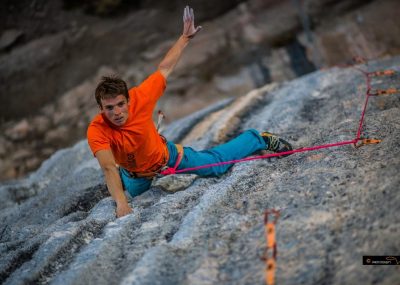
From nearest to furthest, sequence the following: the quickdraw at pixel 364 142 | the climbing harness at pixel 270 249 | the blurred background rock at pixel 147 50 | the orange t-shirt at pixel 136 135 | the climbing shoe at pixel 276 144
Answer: the climbing harness at pixel 270 249 < the orange t-shirt at pixel 136 135 < the quickdraw at pixel 364 142 < the climbing shoe at pixel 276 144 < the blurred background rock at pixel 147 50

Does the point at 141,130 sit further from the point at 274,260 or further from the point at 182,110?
the point at 182,110

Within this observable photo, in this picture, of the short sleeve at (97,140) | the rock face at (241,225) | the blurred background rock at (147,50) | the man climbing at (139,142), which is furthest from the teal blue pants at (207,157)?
the blurred background rock at (147,50)

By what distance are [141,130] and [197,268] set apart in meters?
1.52

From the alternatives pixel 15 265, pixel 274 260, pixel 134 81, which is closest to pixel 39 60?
pixel 134 81

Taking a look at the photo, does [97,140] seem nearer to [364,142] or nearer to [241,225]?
[241,225]

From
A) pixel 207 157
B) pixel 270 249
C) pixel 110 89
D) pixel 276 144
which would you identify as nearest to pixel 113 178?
pixel 110 89

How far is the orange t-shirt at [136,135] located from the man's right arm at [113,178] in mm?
65

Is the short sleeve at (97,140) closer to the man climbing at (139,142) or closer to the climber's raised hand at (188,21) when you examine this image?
the man climbing at (139,142)

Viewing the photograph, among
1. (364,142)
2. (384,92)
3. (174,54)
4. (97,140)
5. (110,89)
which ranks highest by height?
(174,54)

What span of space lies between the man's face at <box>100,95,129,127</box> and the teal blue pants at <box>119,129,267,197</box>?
75 centimetres

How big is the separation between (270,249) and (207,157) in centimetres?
171

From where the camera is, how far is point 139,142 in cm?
364

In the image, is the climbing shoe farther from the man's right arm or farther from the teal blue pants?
the man's right arm

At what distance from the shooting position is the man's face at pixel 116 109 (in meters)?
3.35
